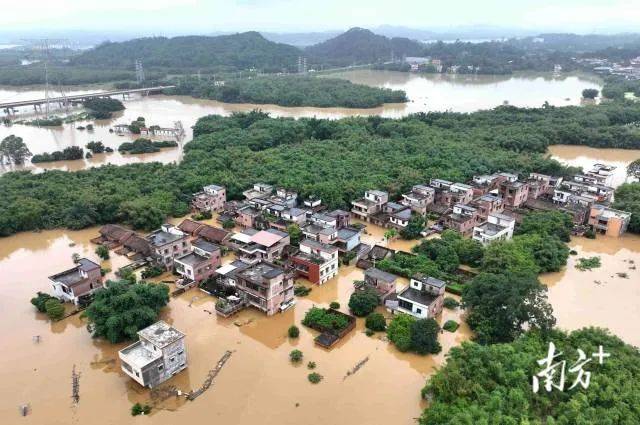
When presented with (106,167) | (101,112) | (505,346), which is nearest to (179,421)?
(505,346)

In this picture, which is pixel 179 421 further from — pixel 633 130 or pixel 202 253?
pixel 633 130

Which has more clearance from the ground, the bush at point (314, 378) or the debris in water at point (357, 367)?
the bush at point (314, 378)

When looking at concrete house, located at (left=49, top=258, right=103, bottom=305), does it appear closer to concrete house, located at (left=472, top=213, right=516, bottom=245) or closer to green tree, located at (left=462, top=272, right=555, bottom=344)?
green tree, located at (left=462, top=272, right=555, bottom=344)

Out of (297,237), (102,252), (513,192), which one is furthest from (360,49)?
(102,252)

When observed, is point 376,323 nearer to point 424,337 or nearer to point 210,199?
point 424,337

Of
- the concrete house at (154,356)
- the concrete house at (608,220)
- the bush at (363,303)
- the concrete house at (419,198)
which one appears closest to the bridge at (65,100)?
the concrete house at (419,198)

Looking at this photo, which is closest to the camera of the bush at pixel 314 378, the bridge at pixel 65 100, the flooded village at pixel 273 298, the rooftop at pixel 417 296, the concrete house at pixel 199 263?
the flooded village at pixel 273 298

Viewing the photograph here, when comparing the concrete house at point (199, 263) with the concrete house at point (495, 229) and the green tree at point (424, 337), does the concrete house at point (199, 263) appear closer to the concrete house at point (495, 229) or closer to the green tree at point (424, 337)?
the green tree at point (424, 337)
